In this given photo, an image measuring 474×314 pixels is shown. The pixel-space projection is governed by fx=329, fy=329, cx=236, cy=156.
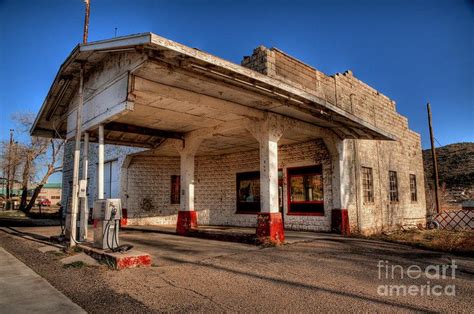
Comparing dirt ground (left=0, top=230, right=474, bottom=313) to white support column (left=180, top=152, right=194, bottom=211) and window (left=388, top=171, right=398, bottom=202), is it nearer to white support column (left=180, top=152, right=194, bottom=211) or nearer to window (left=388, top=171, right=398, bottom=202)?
white support column (left=180, top=152, right=194, bottom=211)

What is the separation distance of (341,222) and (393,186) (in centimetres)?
602

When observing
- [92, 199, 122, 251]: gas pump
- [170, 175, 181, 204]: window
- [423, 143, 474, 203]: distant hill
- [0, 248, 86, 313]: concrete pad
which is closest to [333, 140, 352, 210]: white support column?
[92, 199, 122, 251]: gas pump

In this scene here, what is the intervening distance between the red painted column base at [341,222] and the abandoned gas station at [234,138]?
0.05 m

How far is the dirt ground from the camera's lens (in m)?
4.43

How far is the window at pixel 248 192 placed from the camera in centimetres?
1544

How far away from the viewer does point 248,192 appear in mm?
15797

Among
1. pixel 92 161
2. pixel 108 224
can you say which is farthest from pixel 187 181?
pixel 92 161

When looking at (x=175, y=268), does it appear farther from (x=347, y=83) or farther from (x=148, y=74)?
(x=347, y=83)

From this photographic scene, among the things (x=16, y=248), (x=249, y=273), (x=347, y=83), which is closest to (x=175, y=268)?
(x=249, y=273)

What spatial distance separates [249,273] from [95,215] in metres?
4.14

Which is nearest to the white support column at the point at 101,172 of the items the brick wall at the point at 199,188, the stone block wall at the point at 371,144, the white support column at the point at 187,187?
the white support column at the point at 187,187

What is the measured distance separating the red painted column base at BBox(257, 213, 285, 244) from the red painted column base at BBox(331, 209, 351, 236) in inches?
147

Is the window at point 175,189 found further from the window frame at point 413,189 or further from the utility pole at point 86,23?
the window frame at point 413,189

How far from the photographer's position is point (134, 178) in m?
17.2
